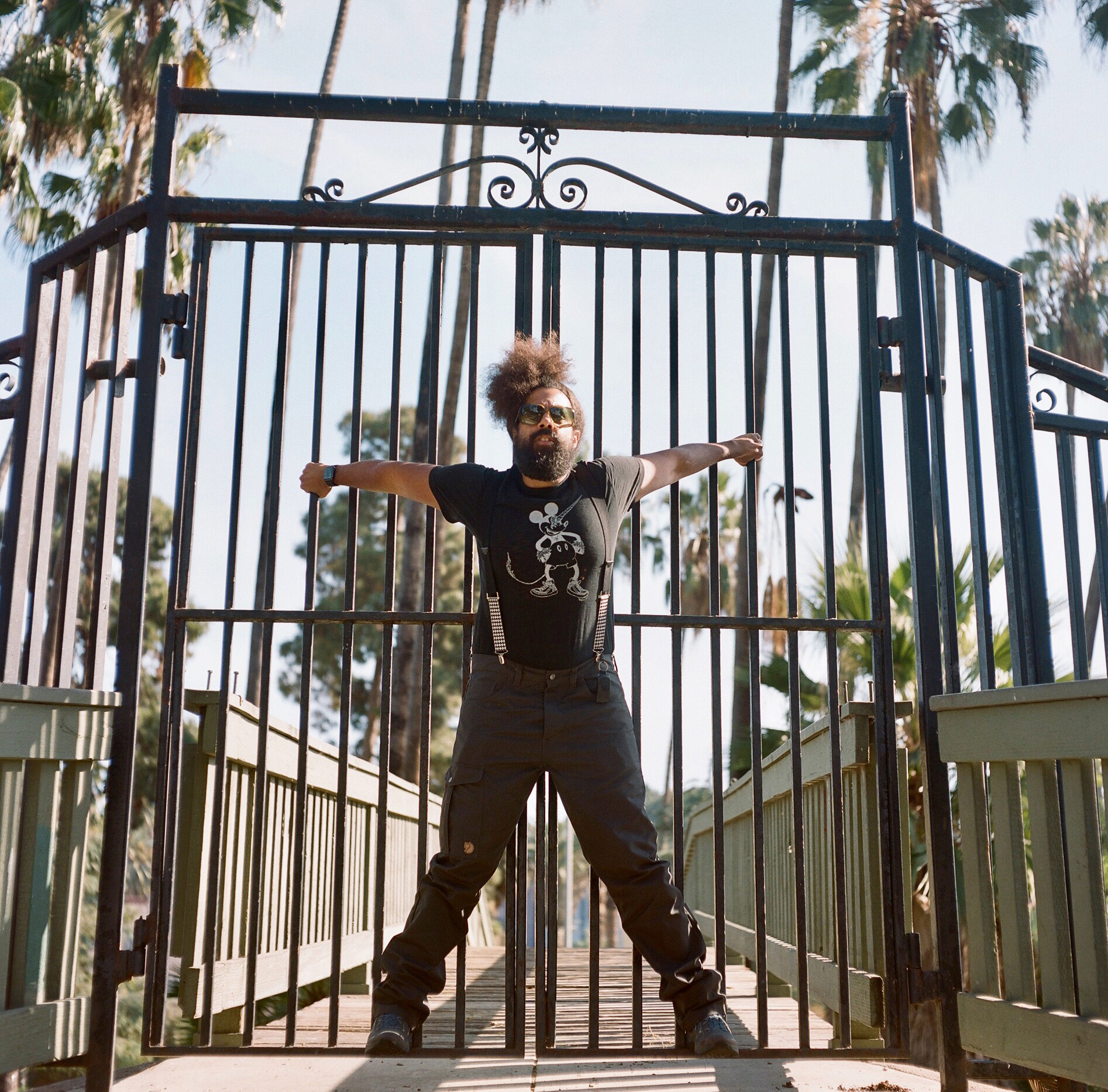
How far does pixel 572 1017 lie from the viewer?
505 centimetres

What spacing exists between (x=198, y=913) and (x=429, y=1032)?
4.05ft

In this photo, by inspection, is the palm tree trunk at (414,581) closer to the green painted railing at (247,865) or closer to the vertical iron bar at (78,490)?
the green painted railing at (247,865)

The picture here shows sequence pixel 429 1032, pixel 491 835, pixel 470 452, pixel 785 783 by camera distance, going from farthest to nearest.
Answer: pixel 785 783 < pixel 429 1032 < pixel 470 452 < pixel 491 835

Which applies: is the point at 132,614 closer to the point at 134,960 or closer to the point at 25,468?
the point at 25,468

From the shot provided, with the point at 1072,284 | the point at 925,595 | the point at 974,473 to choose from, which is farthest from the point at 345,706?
the point at 1072,284

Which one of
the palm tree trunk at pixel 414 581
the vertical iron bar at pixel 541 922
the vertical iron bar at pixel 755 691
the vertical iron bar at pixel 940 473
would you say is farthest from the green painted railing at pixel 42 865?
the palm tree trunk at pixel 414 581

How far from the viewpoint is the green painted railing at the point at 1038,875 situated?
2.85m

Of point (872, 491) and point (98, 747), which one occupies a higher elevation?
point (872, 491)

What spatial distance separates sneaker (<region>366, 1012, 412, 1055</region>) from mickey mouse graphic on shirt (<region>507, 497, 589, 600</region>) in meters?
1.23

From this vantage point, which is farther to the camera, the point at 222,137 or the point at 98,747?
the point at 222,137

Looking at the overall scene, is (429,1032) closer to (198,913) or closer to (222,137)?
(198,913)

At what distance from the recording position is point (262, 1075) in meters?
3.41

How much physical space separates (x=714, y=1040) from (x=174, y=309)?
2763mm

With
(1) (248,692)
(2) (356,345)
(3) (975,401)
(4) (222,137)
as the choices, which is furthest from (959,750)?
(4) (222,137)
